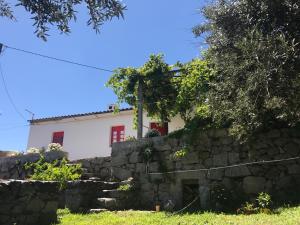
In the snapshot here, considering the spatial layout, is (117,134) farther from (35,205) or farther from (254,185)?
(35,205)

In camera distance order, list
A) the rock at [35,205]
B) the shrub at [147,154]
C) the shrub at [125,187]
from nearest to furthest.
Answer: the rock at [35,205]
the shrub at [125,187]
the shrub at [147,154]

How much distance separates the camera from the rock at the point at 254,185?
8.79 metres

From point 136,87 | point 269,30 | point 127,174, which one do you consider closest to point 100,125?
point 136,87

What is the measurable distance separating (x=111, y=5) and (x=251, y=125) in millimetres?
4662

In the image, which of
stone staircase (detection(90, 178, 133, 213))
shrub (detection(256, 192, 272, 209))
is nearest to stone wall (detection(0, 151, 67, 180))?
stone staircase (detection(90, 178, 133, 213))

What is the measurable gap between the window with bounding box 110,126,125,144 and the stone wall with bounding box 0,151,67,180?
4633 millimetres

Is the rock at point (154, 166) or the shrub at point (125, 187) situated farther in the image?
the rock at point (154, 166)

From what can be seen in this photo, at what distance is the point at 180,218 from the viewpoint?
7.71 m

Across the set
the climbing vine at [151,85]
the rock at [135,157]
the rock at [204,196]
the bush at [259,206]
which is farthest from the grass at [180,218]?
the climbing vine at [151,85]

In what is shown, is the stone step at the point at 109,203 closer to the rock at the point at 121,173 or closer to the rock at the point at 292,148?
the rock at the point at 121,173

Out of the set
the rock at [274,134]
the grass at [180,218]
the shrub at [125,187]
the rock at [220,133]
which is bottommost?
the grass at [180,218]

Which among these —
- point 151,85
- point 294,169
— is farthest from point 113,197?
point 151,85

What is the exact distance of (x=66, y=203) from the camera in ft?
31.9

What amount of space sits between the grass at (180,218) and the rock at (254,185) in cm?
152
